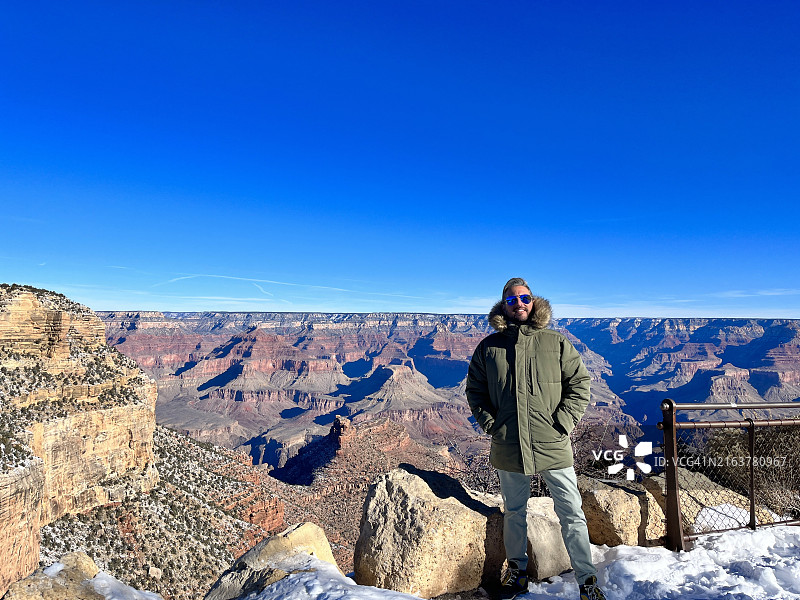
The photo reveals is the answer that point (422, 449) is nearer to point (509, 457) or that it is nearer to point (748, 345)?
point (509, 457)

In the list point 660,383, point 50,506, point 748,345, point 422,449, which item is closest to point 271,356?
point 422,449

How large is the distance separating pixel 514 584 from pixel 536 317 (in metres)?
2.55

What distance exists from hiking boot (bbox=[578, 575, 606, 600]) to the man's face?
7.78ft

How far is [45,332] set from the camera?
20016mm

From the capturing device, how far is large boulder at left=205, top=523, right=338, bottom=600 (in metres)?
3.79

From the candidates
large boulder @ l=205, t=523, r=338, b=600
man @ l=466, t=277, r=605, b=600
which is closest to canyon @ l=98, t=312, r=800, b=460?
large boulder @ l=205, t=523, r=338, b=600

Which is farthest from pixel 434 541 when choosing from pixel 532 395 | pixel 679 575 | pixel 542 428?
pixel 679 575

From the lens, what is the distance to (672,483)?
4945 millimetres

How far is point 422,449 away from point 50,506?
42.8 m

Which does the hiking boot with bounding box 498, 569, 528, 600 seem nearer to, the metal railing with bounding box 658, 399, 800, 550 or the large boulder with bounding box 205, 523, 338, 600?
the large boulder with bounding box 205, 523, 338, 600

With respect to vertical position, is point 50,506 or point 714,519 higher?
point 714,519

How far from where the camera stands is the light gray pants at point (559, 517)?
3986 millimetres

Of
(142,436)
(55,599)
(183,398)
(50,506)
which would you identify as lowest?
(183,398)

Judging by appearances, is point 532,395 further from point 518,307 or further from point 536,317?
point 518,307
